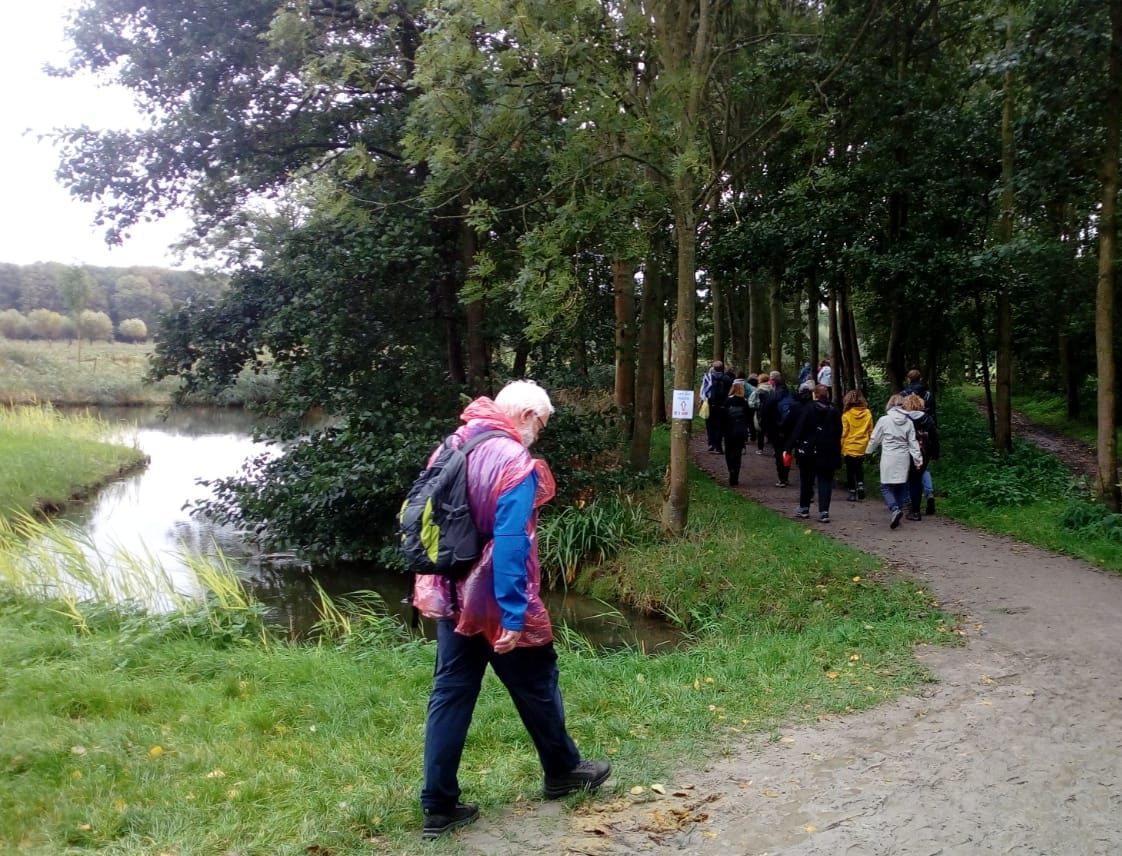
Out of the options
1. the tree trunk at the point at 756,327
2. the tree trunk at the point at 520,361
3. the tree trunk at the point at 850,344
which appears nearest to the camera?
the tree trunk at the point at 520,361

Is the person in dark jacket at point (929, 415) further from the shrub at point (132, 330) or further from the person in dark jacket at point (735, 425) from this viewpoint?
the shrub at point (132, 330)

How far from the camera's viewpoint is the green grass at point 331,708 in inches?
155

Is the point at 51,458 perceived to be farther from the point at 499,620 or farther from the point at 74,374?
the point at 74,374

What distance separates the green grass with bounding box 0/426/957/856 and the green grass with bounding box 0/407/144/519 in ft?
33.4

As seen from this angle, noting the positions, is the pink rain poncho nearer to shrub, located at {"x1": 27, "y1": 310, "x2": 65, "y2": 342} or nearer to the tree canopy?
the tree canopy

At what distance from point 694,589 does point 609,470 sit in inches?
164

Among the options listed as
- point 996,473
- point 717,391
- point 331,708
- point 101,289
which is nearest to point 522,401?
point 331,708

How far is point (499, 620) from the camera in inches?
142

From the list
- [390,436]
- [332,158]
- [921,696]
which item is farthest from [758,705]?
[332,158]

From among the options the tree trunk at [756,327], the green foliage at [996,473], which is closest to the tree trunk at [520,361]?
the green foliage at [996,473]

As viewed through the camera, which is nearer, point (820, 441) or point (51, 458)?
point (820, 441)

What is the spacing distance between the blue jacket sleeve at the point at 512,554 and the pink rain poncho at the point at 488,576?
41 millimetres

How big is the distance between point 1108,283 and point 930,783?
28.5 ft

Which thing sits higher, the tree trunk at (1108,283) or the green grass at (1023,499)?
the tree trunk at (1108,283)
